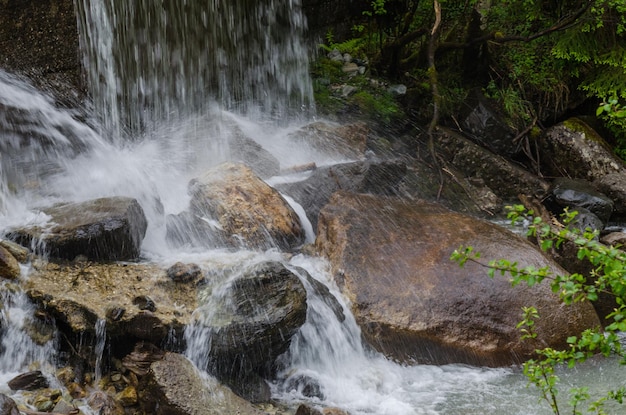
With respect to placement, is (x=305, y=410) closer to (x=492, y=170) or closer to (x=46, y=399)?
(x=46, y=399)

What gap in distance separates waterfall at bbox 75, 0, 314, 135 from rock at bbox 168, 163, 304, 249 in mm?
2796

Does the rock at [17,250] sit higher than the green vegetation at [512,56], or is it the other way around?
the green vegetation at [512,56]

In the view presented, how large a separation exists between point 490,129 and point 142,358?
747cm

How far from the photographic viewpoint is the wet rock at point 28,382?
3877mm

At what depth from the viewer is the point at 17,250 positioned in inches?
191

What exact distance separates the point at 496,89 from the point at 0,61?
25.8ft

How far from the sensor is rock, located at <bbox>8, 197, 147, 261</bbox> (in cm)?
502

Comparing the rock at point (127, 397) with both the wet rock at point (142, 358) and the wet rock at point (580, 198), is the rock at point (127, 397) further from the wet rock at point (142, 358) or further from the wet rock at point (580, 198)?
the wet rock at point (580, 198)

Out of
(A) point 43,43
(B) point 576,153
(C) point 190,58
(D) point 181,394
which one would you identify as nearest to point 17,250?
(D) point 181,394

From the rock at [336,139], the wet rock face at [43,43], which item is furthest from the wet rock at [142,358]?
the rock at [336,139]

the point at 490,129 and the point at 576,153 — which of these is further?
the point at 490,129

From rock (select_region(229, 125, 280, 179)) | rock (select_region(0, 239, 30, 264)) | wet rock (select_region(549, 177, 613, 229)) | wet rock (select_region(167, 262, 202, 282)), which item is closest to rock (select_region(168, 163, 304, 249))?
wet rock (select_region(167, 262, 202, 282))

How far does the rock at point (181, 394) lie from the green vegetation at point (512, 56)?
6.63 metres

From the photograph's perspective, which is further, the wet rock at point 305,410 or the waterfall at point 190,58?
the waterfall at point 190,58
